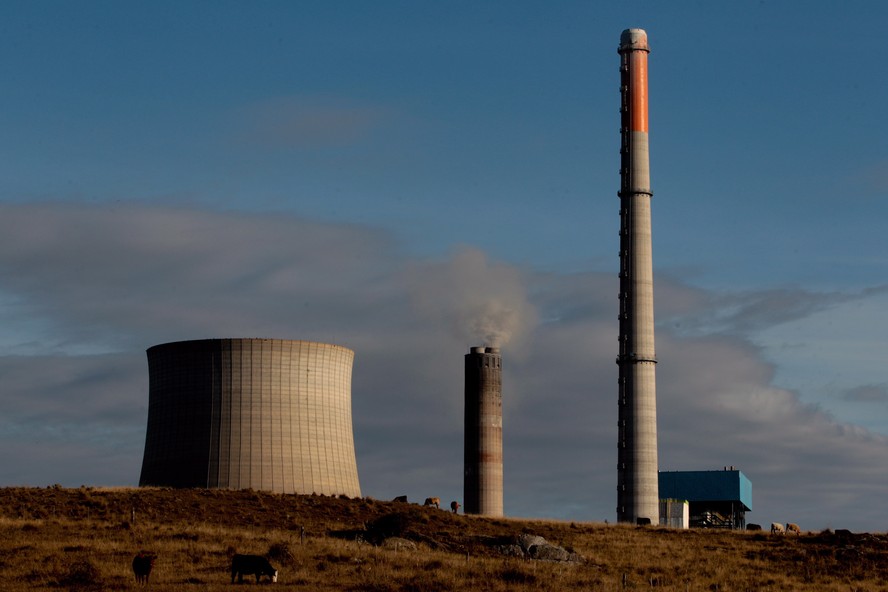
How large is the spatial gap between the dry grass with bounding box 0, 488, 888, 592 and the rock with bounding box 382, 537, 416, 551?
790 mm

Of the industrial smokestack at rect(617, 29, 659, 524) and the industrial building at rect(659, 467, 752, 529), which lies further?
the industrial building at rect(659, 467, 752, 529)

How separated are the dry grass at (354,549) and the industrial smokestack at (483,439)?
642 inches

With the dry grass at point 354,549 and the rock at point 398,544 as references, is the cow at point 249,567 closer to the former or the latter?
the dry grass at point 354,549

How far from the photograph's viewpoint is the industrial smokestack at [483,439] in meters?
82.9

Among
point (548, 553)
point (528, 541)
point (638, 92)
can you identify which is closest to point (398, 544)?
point (528, 541)

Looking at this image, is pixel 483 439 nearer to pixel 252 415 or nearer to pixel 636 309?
pixel 636 309

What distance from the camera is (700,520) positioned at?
9419 centimetres

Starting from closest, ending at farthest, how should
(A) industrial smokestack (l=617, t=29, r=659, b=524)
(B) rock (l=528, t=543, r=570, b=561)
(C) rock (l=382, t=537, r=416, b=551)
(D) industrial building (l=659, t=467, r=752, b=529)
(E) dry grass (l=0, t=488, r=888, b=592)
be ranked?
(E) dry grass (l=0, t=488, r=888, b=592), (C) rock (l=382, t=537, r=416, b=551), (B) rock (l=528, t=543, r=570, b=561), (A) industrial smokestack (l=617, t=29, r=659, b=524), (D) industrial building (l=659, t=467, r=752, b=529)

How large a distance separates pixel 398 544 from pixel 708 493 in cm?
4905

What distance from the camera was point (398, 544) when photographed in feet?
164

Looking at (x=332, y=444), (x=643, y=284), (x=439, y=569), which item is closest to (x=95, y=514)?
(x=332, y=444)

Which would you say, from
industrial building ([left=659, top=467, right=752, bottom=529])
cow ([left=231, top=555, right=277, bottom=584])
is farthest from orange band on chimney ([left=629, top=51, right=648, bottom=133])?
cow ([left=231, top=555, right=277, bottom=584])

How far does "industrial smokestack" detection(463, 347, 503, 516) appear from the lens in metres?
82.9

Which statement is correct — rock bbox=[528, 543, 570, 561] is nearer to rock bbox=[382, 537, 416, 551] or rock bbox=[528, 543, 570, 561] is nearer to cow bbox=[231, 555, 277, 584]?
rock bbox=[382, 537, 416, 551]
